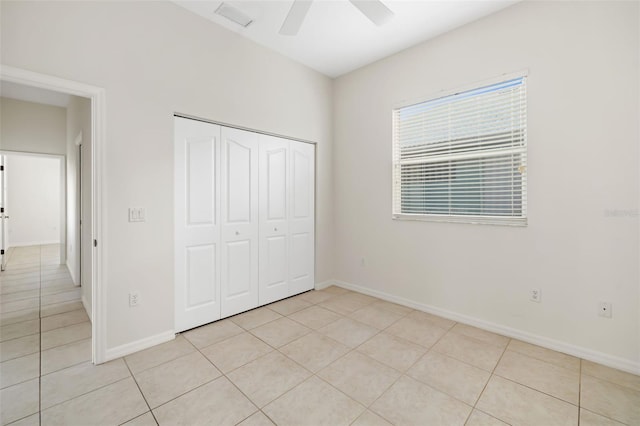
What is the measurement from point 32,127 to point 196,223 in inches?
166

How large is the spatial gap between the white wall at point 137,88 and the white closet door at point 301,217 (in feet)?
3.26

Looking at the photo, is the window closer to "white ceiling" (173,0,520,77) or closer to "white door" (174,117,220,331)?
"white ceiling" (173,0,520,77)

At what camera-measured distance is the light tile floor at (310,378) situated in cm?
Answer: 162

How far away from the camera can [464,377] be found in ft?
6.48

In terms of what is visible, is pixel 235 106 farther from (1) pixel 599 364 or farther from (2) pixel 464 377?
(1) pixel 599 364

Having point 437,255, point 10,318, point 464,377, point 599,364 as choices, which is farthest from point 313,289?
point 10,318

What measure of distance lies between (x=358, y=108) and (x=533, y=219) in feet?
7.99

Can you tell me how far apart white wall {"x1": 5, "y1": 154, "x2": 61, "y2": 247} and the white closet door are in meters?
7.38

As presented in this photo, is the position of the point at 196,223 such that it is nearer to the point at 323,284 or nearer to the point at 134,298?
the point at 134,298

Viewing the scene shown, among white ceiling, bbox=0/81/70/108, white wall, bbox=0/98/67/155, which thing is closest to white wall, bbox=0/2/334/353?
white ceiling, bbox=0/81/70/108

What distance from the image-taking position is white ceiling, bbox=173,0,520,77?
2.51m

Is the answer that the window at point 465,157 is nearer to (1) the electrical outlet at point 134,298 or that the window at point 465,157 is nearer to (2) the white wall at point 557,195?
(2) the white wall at point 557,195

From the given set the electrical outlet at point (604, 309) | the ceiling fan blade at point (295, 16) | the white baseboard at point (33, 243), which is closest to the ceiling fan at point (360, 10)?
the ceiling fan blade at point (295, 16)

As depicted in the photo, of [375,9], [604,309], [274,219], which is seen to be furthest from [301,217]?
[604,309]
